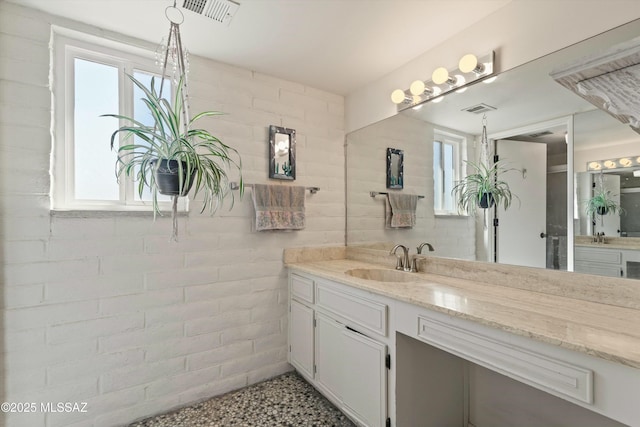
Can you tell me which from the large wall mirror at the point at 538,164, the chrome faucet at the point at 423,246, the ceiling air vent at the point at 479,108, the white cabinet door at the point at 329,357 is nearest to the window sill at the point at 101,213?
the white cabinet door at the point at 329,357

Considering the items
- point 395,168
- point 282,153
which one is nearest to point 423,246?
point 395,168

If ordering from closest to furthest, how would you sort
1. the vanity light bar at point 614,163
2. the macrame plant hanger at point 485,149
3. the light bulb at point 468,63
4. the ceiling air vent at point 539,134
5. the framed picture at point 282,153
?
the vanity light bar at point 614,163 → the ceiling air vent at point 539,134 → the light bulb at point 468,63 → the macrame plant hanger at point 485,149 → the framed picture at point 282,153

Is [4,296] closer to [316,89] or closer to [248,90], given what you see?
[248,90]

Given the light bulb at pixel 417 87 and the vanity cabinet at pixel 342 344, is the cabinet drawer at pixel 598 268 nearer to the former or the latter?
the vanity cabinet at pixel 342 344

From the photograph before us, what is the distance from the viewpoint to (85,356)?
5.63 ft

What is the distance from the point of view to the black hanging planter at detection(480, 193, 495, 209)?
1.75 meters

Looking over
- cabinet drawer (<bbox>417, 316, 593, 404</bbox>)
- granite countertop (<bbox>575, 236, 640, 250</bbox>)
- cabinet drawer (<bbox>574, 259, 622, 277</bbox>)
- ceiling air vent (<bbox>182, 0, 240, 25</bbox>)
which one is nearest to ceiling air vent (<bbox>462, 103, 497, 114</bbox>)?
granite countertop (<bbox>575, 236, 640, 250</bbox>)

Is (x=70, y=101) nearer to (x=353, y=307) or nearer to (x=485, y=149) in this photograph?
(x=353, y=307)

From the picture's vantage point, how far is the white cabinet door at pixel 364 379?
Result: 5.00ft

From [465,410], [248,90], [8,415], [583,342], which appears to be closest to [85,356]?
[8,415]

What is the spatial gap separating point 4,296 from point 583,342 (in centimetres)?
244

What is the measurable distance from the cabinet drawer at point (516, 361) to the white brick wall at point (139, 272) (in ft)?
4.53

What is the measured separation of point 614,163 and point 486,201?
0.56m

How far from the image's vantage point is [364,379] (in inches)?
64.2
